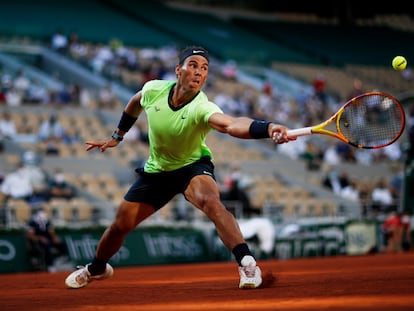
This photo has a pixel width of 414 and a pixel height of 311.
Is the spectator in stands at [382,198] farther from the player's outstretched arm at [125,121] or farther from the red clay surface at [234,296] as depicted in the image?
the player's outstretched arm at [125,121]

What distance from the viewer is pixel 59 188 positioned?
1997cm

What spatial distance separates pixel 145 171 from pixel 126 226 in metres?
0.62

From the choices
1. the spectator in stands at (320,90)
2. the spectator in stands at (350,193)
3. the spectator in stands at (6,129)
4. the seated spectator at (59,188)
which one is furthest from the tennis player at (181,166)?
the spectator in stands at (320,90)

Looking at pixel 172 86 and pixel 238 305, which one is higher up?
pixel 172 86

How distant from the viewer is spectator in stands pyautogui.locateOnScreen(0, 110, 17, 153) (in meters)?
21.8

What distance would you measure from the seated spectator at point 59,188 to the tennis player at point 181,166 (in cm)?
1057

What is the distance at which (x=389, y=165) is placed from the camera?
30.5 m

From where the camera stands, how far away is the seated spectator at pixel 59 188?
1989 centimetres

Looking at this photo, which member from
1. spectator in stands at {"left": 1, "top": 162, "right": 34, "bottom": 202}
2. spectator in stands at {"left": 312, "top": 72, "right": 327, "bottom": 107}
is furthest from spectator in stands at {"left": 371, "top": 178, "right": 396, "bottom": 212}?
spectator in stands at {"left": 1, "top": 162, "right": 34, "bottom": 202}

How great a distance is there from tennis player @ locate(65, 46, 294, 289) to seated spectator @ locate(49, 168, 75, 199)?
34.7 ft

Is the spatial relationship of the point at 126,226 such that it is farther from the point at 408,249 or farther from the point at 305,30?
the point at 305,30

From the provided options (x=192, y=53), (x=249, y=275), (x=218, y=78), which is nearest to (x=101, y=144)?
(x=192, y=53)

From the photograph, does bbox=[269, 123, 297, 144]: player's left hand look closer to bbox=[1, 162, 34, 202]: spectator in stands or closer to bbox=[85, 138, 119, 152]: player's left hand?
bbox=[85, 138, 119, 152]: player's left hand

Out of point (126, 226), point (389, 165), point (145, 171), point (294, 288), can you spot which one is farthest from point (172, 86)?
point (389, 165)
